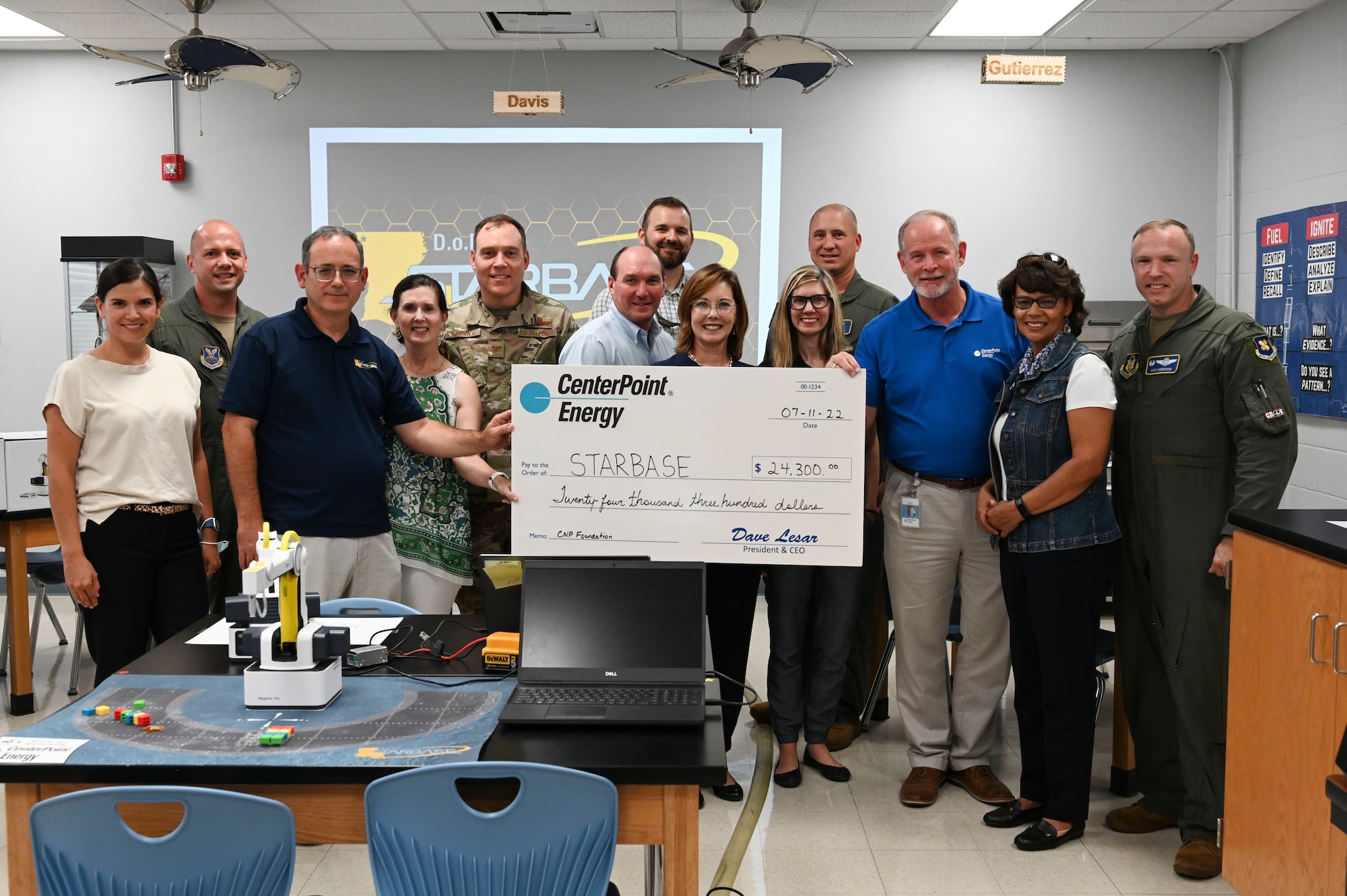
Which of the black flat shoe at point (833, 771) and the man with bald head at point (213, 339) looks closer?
the black flat shoe at point (833, 771)

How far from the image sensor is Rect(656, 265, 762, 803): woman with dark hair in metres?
3.09

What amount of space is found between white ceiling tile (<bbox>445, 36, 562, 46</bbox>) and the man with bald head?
271 centimetres

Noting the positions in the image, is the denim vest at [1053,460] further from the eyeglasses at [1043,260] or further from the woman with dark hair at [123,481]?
the woman with dark hair at [123,481]

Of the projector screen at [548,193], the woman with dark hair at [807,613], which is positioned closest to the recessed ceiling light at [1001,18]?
the projector screen at [548,193]

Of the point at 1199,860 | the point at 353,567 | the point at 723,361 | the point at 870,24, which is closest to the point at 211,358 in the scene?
the point at 353,567

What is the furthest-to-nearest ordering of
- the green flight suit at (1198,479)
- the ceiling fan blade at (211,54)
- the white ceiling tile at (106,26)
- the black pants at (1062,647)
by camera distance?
the white ceiling tile at (106,26), the ceiling fan blade at (211,54), the black pants at (1062,647), the green flight suit at (1198,479)

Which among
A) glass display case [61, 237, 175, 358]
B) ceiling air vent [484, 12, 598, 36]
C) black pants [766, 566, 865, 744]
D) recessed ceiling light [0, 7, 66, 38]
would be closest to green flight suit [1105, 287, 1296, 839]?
black pants [766, 566, 865, 744]

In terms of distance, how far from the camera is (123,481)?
3211 millimetres

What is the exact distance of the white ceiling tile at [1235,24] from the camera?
5.39 metres

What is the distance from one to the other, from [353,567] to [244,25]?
406cm

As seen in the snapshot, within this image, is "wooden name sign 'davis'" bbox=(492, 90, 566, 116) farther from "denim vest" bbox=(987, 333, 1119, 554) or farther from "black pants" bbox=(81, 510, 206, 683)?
"denim vest" bbox=(987, 333, 1119, 554)

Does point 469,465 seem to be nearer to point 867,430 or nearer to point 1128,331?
point 867,430

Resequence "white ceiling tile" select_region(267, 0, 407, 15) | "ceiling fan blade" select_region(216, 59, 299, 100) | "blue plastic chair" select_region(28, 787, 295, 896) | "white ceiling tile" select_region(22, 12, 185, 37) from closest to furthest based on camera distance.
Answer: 1. "blue plastic chair" select_region(28, 787, 295, 896)
2. "ceiling fan blade" select_region(216, 59, 299, 100)
3. "white ceiling tile" select_region(267, 0, 407, 15)
4. "white ceiling tile" select_region(22, 12, 185, 37)

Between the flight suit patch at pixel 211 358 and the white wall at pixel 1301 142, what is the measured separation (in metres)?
5.32
